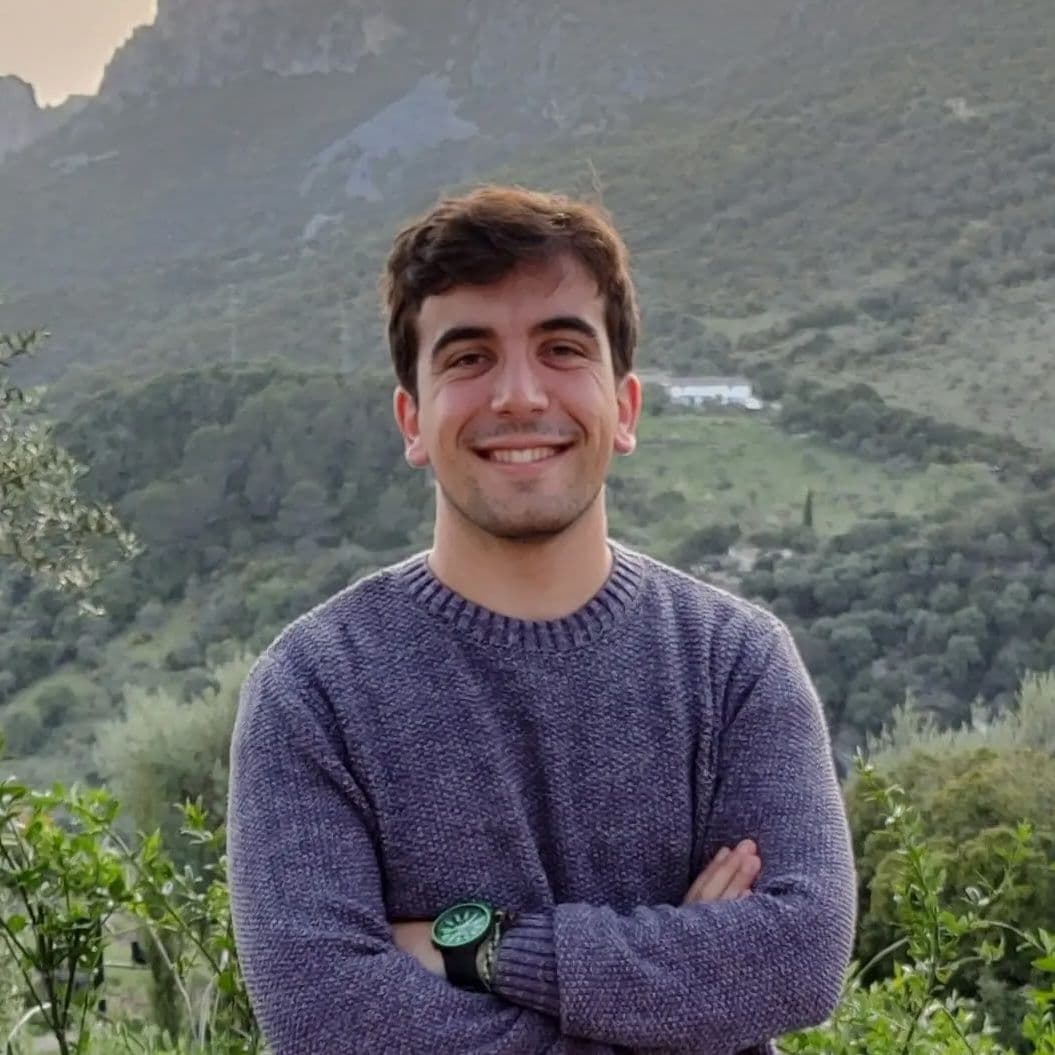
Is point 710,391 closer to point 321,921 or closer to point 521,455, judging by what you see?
point 521,455

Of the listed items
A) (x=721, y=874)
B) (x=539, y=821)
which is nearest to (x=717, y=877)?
(x=721, y=874)

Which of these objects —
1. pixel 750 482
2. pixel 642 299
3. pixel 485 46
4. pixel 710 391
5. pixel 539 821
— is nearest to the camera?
pixel 539 821

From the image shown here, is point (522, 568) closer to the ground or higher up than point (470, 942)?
higher up

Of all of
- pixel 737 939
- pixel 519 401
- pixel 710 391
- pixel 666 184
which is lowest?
pixel 710 391

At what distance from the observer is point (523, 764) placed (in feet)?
4.29

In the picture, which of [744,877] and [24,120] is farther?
[24,120]

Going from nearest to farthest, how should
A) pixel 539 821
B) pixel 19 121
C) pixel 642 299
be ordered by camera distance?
1. pixel 539 821
2. pixel 642 299
3. pixel 19 121

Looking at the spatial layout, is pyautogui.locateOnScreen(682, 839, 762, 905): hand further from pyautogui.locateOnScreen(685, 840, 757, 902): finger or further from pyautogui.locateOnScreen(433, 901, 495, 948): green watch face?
pyautogui.locateOnScreen(433, 901, 495, 948): green watch face

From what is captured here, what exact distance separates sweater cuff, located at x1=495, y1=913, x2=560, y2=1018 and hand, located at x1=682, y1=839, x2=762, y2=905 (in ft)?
0.54

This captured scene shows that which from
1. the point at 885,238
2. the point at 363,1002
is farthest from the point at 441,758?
the point at 885,238

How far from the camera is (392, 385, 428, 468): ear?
1.38 meters

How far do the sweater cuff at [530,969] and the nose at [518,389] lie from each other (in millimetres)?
494

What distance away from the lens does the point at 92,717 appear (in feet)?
24.6

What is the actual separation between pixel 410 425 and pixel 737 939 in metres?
0.63
